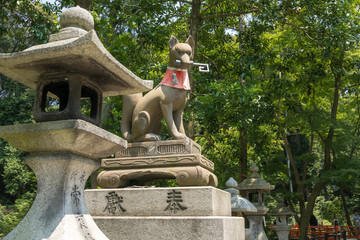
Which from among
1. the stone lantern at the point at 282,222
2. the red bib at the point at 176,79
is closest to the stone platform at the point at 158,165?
the red bib at the point at 176,79

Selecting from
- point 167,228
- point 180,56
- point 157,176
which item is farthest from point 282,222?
point 167,228

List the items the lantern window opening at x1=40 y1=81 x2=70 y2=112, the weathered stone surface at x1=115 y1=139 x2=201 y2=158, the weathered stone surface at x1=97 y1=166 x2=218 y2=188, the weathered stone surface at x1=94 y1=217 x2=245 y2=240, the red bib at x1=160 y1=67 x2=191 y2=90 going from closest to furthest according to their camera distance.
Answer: the lantern window opening at x1=40 y1=81 x2=70 y2=112 → the weathered stone surface at x1=94 y1=217 x2=245 y2=240 → the weathered stone surface at x1=97 y1=166 x2=218 y2=188 → the weathered stone surface at x1=115 y1=139 x2=201 y2=158 → the red bib at x1=160 y1=67 x2=191 y2=90

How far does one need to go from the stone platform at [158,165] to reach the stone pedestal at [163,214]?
0.25m

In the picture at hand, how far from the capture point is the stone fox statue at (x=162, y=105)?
17.7ft

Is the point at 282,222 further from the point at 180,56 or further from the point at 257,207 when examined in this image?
the point at 180,56

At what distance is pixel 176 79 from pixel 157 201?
6.42ft

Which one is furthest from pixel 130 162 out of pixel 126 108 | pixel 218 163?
pixel 218 163

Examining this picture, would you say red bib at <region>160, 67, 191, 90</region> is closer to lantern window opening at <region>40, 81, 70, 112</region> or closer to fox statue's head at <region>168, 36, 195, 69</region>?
fox statue's head at <region>168, 36, 195, 69</region>

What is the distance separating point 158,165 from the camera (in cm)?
A: 504

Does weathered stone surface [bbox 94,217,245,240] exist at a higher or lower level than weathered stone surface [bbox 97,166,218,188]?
lower

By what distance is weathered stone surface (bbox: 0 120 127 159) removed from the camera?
11.2 feet

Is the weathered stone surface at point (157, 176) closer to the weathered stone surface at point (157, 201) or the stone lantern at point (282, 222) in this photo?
the weathered stone surface at point (157, 201)

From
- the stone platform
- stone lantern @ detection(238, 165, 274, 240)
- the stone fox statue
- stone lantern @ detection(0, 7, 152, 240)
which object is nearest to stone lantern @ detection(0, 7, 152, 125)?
stone lantern @ detection(0, 7, 152, 240)

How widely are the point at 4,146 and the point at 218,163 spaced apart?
49.3 feet
